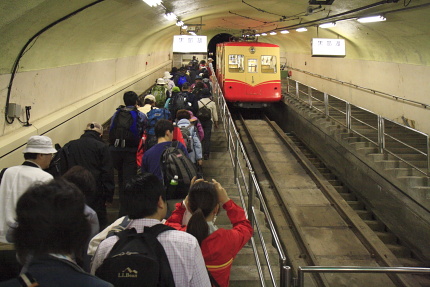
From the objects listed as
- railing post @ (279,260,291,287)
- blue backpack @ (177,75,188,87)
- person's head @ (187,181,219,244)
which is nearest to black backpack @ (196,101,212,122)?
blue backpack @ (177,75,188,87)

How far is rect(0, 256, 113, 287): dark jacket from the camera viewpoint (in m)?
1.50

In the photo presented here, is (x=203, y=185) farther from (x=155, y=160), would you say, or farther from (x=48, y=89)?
(x=48, y=89)

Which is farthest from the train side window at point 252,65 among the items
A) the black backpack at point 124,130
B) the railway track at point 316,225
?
the black backpack at point 124,130

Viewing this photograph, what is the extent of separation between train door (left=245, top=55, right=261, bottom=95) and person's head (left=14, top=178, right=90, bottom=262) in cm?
1473

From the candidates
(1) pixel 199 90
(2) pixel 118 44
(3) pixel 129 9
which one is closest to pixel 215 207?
(1) pixel 199 90

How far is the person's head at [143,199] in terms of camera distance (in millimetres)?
2359

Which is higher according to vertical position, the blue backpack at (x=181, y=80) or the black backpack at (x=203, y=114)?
the blue backpack at (x=181, y=80)

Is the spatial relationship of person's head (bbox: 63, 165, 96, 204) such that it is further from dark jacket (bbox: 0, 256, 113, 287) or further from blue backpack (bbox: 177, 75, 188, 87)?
blue backpack (bbox: 177, 75, 188, 87)

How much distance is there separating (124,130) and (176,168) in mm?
1807

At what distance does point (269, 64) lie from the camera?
53.4 ft

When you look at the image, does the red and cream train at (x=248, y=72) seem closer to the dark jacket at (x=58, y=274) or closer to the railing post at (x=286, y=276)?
the railing post at (x=286, y=276)

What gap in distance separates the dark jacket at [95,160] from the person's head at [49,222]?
9.85 ft

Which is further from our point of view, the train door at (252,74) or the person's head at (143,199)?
the train door at (252,74)

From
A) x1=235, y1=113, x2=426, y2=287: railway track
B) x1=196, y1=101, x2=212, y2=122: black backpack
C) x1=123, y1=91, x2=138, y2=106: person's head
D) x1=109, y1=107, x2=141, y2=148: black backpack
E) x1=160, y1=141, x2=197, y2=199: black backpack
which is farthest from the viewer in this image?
x1=196, y1=101, x2=212, y2=122: black backpack
